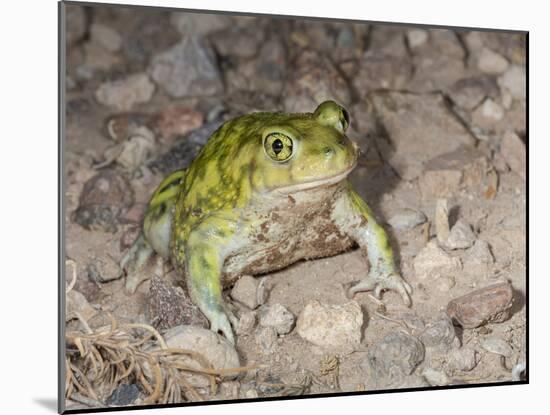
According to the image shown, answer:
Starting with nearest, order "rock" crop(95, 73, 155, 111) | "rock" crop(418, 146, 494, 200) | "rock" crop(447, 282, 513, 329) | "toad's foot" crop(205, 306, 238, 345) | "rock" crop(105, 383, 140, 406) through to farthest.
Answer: "rock" crop(105, 383, 140, 406), "toad's foot" crop(205, 306, 238, 345), "rock" crop(447, 282, 513, 329), "rock" crop(418, 146, 494, 200), "rock" crop(95, 73, 155, 111)

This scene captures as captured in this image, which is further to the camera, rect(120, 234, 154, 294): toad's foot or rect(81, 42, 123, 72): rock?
rect(81, 42, 123, 72): rock

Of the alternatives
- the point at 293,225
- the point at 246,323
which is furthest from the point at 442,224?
the point at 246,323

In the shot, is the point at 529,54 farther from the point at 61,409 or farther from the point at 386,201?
the point at 61,409

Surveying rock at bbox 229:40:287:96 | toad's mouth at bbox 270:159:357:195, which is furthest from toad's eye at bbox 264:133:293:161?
rock at bbox 229:40:287:96

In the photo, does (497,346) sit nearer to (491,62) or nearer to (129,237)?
(129,237)

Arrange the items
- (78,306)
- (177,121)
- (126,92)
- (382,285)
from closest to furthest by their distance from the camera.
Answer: (78,306)
(382,285)
(177,121)
(126,92)

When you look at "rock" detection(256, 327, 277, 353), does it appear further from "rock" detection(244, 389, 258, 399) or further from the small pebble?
the small pebble

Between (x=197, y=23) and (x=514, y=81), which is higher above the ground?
(x=197, y=23)

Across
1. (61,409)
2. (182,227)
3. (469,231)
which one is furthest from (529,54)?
(61,409)
